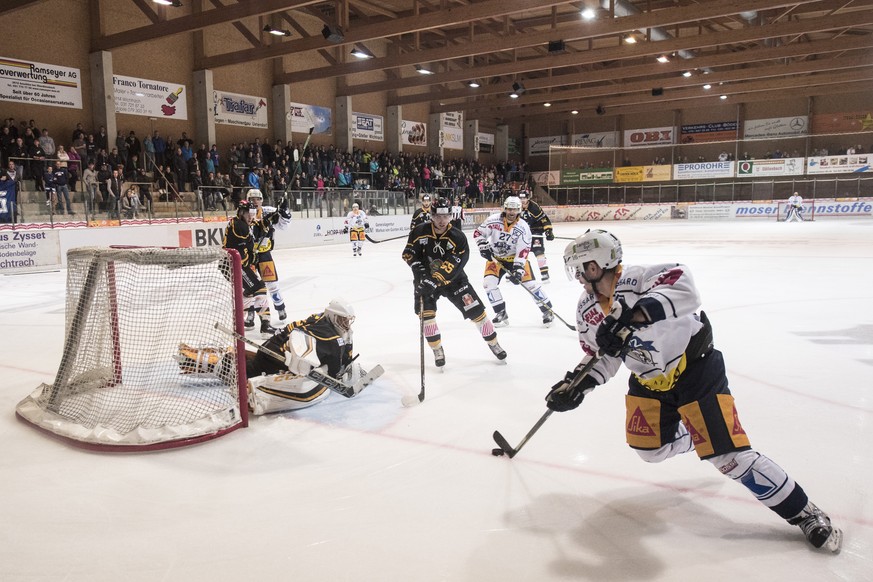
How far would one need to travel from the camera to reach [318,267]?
12.5 metres

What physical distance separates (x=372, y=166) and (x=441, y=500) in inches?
854

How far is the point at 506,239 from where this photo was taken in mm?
6809

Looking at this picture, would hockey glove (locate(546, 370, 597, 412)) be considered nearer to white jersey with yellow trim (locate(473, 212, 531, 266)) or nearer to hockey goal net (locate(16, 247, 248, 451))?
hockey goal net (locate(16, 247, 248, 451))

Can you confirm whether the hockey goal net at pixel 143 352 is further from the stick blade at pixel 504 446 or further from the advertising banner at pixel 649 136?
the advertising banner at pixel 649 136

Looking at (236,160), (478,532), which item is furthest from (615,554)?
(236,160)

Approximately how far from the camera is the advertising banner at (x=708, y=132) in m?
31.6

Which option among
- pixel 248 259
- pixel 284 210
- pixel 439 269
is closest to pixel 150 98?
pixel 284 210

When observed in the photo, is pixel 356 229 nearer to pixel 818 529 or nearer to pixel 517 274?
pixel 517 274

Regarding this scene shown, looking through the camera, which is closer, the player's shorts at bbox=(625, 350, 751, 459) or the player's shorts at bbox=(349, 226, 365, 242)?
the player's shorts at bbox=(625, 350, 751, 459)

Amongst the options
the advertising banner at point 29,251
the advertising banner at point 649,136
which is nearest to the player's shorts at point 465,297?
the advertising banner at point 29,251

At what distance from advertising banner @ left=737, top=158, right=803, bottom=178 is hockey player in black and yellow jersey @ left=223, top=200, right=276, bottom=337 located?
1052 inches

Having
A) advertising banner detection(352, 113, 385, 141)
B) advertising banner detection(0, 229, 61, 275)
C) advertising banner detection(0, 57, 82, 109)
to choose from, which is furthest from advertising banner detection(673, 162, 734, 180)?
advertising banner detection(0, 229, 61, 275)

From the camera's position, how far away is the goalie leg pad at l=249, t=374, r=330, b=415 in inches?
155

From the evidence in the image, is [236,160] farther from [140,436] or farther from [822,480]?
[822,480]
